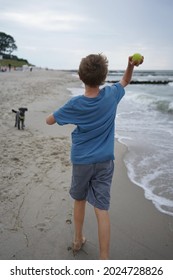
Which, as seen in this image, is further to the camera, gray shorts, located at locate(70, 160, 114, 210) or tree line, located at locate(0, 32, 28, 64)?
tree line, located at locate(0, 32, 28, 64)

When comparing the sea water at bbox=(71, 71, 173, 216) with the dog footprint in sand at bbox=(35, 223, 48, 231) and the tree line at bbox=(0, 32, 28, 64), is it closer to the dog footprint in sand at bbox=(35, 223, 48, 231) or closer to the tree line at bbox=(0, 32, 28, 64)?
the dog footprint in sand at bbox=(35, 223, 48, 231)

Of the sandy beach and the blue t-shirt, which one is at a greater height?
the blue t-shirt

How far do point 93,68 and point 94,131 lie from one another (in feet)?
1.63

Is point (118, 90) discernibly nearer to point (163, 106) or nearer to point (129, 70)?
point (129, 70)

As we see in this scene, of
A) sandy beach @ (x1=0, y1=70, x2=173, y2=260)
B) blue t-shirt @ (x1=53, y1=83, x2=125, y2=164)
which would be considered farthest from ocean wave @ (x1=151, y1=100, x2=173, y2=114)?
blue t-shirt @ (x1=53, y1=83, x2=125, y2=164)

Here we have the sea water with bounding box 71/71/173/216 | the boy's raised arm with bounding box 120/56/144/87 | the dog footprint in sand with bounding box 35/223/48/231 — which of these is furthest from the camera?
the sea water with bounding box 71/71/173/216

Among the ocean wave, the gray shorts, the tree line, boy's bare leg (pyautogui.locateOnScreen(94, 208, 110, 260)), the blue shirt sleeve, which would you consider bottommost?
boy's bare leg (pyautogui.locateOnScreen(94, 208, 110, 260))

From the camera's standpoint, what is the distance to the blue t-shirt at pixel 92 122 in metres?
2.27

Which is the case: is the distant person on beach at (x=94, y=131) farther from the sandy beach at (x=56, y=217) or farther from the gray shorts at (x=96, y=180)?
the sandy beach at (x=56, y=217)

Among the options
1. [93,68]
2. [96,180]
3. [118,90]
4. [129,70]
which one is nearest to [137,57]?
[129,70]

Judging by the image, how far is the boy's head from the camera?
7.19ft

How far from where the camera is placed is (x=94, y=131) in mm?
2338
